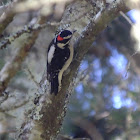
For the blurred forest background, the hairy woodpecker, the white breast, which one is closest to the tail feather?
the hairy woodpecker

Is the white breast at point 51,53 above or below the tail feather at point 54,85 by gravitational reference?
above

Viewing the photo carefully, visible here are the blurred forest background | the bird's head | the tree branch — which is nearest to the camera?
the tree branch

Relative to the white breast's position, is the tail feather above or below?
below

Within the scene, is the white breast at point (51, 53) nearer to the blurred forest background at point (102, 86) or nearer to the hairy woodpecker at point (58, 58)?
the hairy woodpecker at point (58, 58)

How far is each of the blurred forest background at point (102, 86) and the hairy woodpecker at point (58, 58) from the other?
874mm

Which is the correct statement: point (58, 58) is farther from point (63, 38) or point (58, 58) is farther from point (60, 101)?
point (60, 101)

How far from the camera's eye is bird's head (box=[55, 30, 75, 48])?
7.44 ft

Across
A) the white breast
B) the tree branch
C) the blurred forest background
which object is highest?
the blurred forest background

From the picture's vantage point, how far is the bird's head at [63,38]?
227 centimetres

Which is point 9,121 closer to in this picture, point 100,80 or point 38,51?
point 38,51

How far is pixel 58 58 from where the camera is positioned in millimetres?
2342

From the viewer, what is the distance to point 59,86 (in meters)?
2.08

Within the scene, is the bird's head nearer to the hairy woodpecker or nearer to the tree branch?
the hairy woodpecker

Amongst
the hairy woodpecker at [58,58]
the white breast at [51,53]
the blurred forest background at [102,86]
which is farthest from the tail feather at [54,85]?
the blurred forest background at [102,86]
